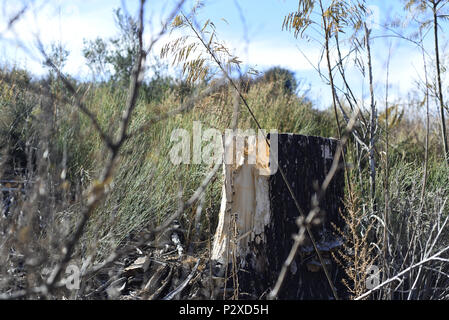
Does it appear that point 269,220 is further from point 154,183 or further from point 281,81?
point 281,81

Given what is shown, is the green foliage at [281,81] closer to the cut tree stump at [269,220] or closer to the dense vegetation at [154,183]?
the dense vegetation at [154,183]

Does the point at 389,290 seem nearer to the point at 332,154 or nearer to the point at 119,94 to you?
the point at 332,154

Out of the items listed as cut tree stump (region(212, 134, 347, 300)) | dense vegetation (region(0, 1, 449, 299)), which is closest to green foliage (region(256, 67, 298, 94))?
dense vegetation (region(0, 1, 449, 299))

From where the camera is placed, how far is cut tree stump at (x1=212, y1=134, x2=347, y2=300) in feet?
9.93

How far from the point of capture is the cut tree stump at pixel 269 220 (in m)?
3.03

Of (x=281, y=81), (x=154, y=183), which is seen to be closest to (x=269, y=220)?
(x=154, y=183)

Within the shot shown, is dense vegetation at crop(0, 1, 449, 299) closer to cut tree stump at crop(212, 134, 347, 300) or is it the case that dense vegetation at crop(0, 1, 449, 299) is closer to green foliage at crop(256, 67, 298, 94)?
cut tree stump at crop(212, 134, 347, 300)

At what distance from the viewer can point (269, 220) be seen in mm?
3066

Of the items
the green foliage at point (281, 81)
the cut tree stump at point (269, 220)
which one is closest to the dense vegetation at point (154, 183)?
the cut tree stump at point (269, 220)

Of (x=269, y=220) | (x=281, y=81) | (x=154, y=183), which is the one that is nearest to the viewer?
(x=269, y=220)

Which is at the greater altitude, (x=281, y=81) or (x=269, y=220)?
(x=281, y=81)
